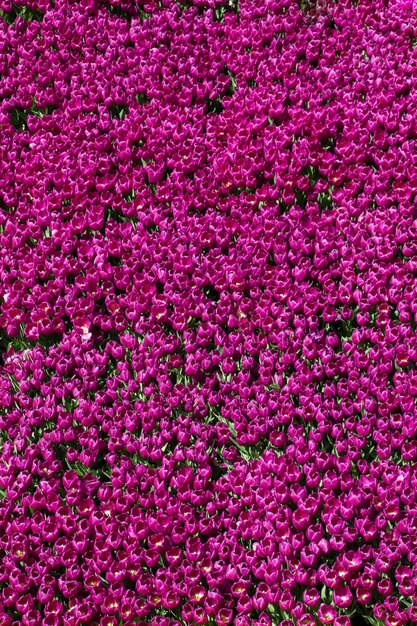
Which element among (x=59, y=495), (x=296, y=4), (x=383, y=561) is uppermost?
(x=296, y=4)

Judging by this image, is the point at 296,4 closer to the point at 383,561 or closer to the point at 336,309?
the point at 336,309

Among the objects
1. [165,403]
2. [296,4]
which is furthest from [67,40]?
[165,403]

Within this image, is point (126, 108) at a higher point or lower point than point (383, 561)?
higher

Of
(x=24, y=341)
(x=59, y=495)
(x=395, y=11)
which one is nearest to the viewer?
(x=59, y=495)

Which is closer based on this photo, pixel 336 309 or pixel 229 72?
pixel 336 309

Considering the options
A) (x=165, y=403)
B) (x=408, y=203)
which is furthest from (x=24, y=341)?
(x=408, y=203)

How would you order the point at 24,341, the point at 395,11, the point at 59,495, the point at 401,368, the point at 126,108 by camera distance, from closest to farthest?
the point at 59,495 < the point at 401,368 < the point at 24,341 < the point at 126,108 < the point at 395,11
